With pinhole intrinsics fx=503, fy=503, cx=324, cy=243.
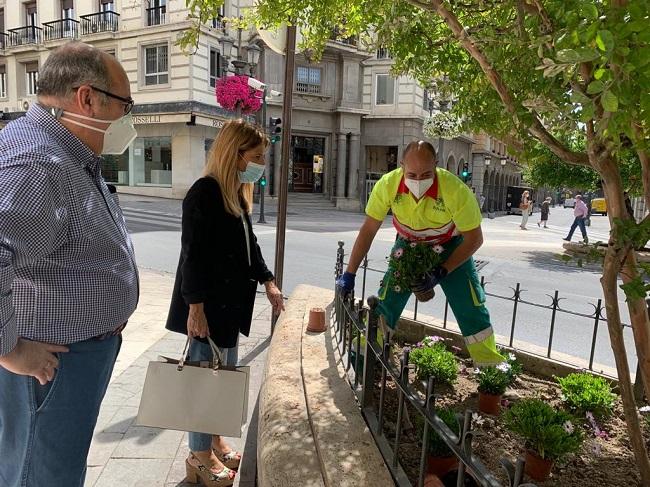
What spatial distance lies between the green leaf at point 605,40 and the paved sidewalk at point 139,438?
2.45 metres

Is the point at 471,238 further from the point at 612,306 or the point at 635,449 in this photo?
the point at 635,449

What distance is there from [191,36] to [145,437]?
2.45 metres

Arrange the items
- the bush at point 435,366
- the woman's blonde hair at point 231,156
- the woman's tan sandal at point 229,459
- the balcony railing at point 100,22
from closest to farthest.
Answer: the woman's blonde hair at point 231,156 < the woman's tan sandal at point 229,459 < the bush at point 435,366 < the balcony railing at point 100,22

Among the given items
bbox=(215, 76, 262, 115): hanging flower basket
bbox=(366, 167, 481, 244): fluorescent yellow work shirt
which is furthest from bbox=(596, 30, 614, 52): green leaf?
bbox=(215, 76, 262, 115): hanging flower basket

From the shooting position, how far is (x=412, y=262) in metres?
3.02

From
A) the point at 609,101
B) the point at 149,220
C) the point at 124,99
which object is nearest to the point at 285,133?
the point at 124,99

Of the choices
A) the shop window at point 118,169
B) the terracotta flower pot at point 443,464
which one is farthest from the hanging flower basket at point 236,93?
the shop window at point 118,169

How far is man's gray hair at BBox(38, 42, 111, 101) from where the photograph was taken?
1681 millimetres

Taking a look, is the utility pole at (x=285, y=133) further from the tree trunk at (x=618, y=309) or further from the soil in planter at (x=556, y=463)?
the tree trunk at (x=618, y=309)

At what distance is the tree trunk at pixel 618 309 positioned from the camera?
1894 millimetres

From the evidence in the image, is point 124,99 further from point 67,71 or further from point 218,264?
point 218,264

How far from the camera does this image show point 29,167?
1.45 metres

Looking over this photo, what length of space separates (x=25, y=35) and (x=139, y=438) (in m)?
33.2

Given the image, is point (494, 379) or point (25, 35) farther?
point (25, 35)
